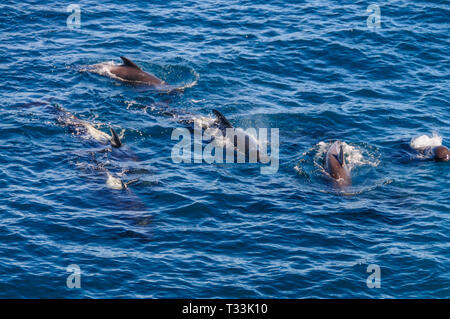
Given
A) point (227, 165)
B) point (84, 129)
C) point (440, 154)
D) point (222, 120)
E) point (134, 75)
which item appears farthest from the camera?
point (134, 75)

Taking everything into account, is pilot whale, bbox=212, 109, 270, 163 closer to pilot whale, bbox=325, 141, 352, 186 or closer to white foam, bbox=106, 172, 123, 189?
pilot whale, bbox=325, 141, 352, 186

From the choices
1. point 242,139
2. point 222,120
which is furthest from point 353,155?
point 222,120

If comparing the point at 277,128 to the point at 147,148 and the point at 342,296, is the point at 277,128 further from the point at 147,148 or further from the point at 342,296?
the point at 342,296

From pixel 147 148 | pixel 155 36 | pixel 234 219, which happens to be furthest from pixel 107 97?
pixel 234 219

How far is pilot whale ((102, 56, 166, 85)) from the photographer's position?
28.7 m

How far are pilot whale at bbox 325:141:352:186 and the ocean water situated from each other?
39 centimetres

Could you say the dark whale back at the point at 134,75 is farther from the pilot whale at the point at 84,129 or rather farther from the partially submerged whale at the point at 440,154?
the partially submerged whale at the point at 440,154

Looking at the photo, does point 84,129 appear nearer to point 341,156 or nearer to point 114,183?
point 114,183

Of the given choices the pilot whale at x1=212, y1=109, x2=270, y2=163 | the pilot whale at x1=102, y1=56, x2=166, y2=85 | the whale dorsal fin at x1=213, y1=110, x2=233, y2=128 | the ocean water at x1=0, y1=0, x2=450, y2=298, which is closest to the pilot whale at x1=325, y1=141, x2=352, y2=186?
the ocean water at x1=0, y1=0, x2=450, y2=298

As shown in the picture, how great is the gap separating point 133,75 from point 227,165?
25.1 ft

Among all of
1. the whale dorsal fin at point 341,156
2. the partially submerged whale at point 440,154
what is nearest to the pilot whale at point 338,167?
the whale dorsal fin at point 341,156

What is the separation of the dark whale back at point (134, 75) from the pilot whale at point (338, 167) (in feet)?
30.2

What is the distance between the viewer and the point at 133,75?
94.4 feet

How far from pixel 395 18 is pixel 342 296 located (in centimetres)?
2170
